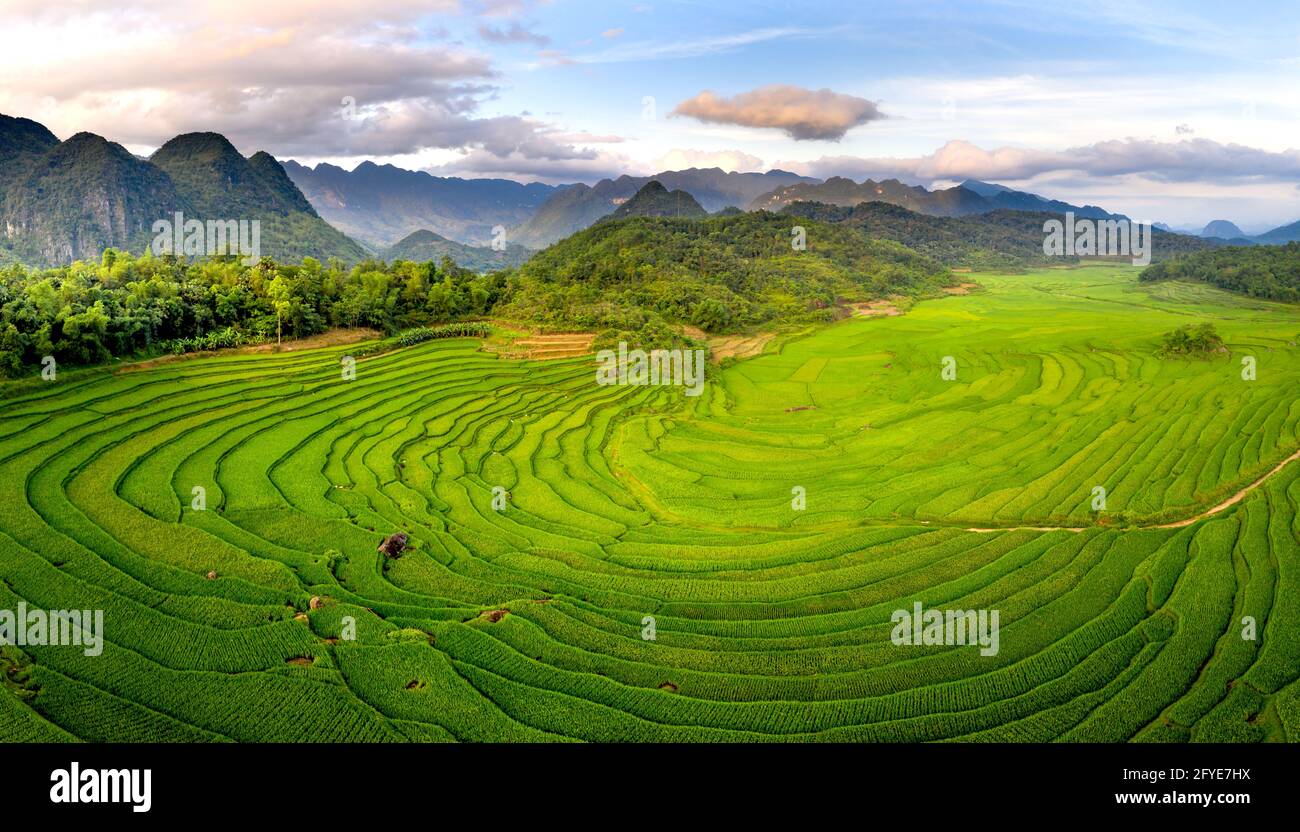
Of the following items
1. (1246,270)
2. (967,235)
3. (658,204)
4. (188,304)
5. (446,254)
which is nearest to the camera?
(188,304)

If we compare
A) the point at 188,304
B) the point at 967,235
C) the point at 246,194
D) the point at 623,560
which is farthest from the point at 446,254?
the point at 623,560

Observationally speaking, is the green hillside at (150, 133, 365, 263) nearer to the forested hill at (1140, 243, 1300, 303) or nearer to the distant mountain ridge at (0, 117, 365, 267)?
the distant mountain ridge at (0, 117, 365, 267)

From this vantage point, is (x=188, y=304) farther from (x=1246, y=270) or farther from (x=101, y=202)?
(x=1246, y=270)

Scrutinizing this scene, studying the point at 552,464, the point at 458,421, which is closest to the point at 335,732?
the point at 552,464

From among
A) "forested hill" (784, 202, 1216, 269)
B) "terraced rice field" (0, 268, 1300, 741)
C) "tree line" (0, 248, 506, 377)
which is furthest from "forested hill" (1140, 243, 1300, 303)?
"tree line" (0, 248, 506, 377)

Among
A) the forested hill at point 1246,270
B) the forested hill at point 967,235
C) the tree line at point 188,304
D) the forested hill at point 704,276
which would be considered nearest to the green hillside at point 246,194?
the forested hill at point 704,276

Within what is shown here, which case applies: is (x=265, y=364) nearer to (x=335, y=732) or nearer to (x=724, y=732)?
(x=335, y=732)
